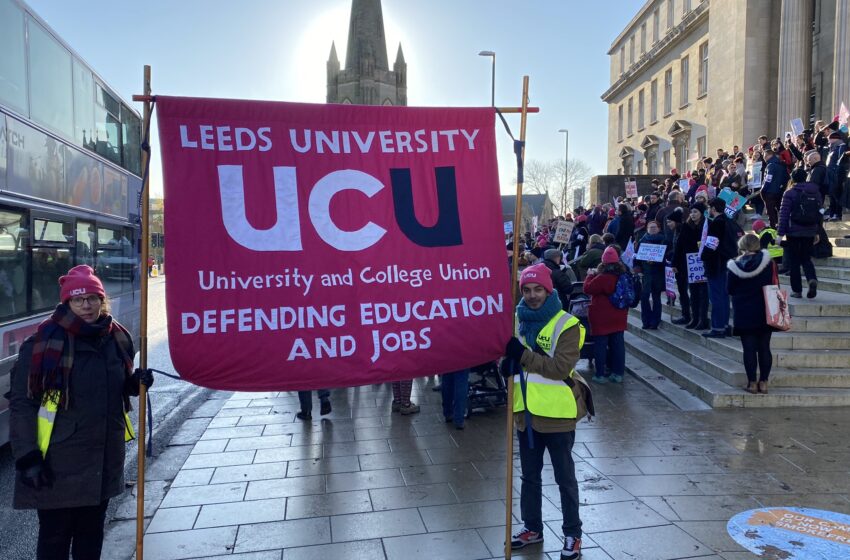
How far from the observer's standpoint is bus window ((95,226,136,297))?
30.2 ft

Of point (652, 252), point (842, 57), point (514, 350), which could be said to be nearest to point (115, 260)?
point (514, 350)

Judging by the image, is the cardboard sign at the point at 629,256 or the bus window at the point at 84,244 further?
the cardboard sign at the point at 629,256

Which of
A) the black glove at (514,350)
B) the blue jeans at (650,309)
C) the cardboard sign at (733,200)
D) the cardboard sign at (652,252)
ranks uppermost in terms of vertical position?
the cardboard sign at (733,200)

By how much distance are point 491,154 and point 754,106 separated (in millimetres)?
25108

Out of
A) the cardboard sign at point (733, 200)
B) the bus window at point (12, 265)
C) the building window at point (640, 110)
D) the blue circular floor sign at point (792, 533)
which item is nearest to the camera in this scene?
the blue circular floor sign at point (792, 533)

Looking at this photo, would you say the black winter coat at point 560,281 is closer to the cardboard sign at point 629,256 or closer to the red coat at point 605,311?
→ the red coat at point 605,311

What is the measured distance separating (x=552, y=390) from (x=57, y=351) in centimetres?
278

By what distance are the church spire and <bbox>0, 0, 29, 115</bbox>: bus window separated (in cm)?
5965

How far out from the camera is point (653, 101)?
41.7m

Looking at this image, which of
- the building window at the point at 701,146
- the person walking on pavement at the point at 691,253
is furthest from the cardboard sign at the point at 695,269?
the building window at the point at 701,146

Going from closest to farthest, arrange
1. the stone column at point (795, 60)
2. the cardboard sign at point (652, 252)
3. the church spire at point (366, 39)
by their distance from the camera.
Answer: the cardboard sign at point (652, 252) < the stone column at point (795, 60) < the church spire at point (366, 39)

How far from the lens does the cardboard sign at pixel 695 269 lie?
920cm

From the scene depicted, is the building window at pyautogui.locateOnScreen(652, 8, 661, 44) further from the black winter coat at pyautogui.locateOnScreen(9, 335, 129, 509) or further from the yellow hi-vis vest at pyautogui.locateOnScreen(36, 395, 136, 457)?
the yellow hi-vis vest at pyautogui.locateOnScreen(36, 395, 136, 457)

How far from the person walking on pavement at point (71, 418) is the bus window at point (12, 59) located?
4079 millimetres
